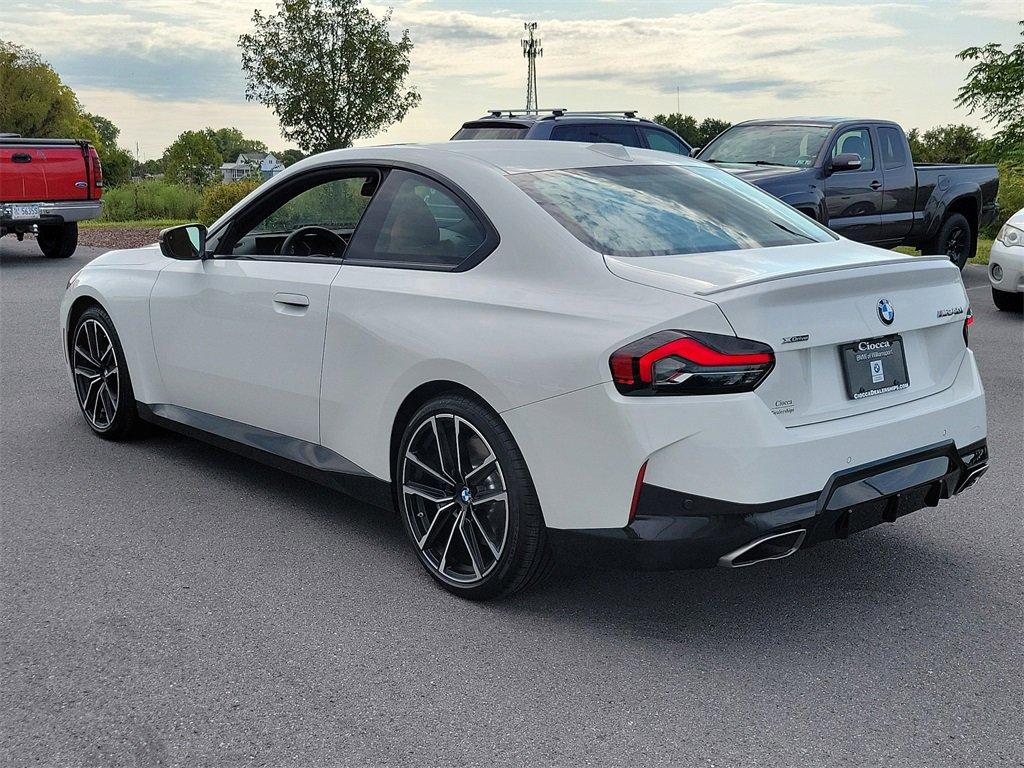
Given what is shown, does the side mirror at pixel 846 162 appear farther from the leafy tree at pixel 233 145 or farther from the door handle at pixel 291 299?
the leafy tree at pixel 233 145

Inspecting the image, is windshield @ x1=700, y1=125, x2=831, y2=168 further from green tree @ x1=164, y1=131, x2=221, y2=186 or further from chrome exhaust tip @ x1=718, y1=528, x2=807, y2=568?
green tree @ x1=164, y1=131, x2=221, y2=186

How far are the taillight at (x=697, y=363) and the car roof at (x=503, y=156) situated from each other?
1.22m

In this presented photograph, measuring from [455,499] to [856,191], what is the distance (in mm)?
9922

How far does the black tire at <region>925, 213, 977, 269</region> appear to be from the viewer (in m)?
14.3

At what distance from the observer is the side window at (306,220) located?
16.6 ft

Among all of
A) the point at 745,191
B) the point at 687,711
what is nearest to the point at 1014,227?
the point at 745,191

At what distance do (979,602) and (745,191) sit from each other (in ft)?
6.25

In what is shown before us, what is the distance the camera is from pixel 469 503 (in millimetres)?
4125

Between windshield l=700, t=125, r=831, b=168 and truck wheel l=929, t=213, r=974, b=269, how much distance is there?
255cm

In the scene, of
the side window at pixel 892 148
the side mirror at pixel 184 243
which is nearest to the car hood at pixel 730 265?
the side mirror at pixel 184 243

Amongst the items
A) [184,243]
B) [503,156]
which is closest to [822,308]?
[503,156]

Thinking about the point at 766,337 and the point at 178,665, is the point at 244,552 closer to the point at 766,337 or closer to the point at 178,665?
the point at 178,665

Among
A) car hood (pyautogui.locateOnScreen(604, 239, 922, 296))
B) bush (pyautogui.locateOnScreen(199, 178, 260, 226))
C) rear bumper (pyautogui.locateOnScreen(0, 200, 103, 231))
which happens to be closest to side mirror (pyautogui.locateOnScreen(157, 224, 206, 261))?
car hood (pyautogui.locateOnScreen(604, 239, 922, 296))

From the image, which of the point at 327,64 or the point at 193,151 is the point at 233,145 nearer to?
the point at 193,151
